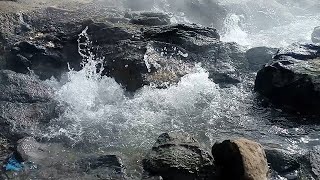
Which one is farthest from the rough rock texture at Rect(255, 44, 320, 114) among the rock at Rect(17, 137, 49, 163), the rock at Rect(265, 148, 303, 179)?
the rock at Rect(17, 137, 49, 163)

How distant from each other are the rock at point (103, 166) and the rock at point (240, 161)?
61.2 inches

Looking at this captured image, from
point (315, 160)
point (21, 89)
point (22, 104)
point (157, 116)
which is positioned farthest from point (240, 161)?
point (21, 89)

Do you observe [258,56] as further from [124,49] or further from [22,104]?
[22,104]

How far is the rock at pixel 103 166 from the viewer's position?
517 cm

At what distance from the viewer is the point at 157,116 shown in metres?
7.16

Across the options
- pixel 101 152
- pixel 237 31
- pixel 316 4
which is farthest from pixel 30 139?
pixel 316 4

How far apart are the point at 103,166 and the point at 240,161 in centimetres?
217

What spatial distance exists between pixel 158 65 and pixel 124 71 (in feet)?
2.89

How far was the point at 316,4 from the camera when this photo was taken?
21.4 m

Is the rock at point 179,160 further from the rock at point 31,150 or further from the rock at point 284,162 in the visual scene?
the rock at point 31,150

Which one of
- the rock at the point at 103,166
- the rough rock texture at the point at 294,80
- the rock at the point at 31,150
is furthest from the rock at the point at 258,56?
the rock at the point at 31,150

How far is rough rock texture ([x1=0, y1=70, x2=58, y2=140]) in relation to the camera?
21.3 ft

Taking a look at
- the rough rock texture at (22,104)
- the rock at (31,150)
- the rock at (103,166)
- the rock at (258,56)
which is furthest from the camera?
the rock at (258,56)

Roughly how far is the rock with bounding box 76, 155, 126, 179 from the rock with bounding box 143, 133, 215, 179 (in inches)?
16.7
